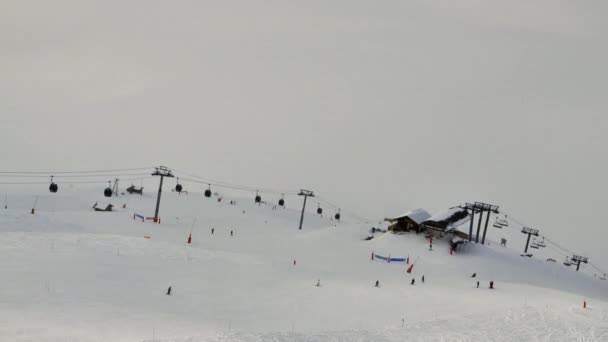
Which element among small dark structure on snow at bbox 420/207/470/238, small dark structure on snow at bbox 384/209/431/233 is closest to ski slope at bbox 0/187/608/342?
small dark structure on snow at bbox 420/207/470/238

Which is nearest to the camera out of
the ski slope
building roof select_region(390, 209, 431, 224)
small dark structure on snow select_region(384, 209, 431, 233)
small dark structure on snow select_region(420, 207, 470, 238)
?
the ski slope

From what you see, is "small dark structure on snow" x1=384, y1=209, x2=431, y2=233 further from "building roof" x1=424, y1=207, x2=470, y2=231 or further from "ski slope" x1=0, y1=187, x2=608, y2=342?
"ski slope" x1=0, y1=187, x2=608, y2=342

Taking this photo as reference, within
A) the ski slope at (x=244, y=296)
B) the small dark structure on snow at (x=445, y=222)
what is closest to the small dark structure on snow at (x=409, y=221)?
the small dark structure on snow at (x=445, y=222)

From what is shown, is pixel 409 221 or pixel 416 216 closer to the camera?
pixel 409 221

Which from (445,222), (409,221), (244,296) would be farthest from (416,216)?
(244,296)

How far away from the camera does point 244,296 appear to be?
29109 mm

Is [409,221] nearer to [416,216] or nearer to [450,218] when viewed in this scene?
[416,216]

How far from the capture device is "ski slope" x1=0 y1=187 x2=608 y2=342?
2098 centimetres

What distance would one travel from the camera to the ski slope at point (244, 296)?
21.0 meters

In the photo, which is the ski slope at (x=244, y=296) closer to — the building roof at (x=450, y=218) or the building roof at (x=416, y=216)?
the building roof at (x=450, y=218)

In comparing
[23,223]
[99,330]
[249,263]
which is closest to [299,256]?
[249,263]

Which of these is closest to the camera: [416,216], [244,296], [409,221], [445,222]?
[244,296]

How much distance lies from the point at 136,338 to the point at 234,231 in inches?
1899

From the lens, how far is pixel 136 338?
18672 millimetres
